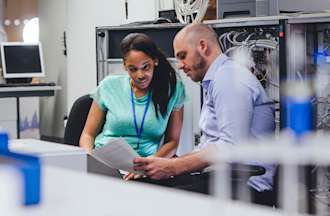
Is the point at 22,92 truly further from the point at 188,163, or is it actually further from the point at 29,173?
the point at 29,173

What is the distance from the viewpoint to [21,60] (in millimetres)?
5355

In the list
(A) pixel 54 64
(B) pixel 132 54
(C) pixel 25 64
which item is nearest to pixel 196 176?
(B) pixel 132 54

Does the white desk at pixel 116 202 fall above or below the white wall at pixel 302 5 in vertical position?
below

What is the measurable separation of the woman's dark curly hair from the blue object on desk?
72.2 inches

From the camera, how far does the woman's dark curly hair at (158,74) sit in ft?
7.52

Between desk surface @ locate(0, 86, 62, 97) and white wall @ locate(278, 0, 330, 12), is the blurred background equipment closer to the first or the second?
white wall @ locate(278, 0, 330, 12)

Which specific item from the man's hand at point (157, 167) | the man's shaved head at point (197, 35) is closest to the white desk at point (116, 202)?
the man's hand at point (157, 167)

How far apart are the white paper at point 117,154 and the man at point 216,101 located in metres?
0.03

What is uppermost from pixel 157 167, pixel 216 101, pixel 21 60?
pixel 21 60

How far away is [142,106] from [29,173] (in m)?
1.89

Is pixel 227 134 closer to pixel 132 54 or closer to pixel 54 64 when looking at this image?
pixel 132 54

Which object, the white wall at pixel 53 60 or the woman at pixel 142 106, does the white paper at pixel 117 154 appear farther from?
the white wall at pixel 53 60

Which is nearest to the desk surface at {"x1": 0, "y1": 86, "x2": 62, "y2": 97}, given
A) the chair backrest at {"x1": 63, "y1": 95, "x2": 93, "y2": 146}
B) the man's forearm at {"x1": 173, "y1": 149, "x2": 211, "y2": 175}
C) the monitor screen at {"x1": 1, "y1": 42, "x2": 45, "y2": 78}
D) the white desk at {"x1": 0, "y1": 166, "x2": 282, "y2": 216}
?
the monitor screen at {"x1": 1, "y1": 42, "x2": 45, "y2": 78}

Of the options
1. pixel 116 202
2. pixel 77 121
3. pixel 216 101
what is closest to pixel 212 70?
pixel 216 101
